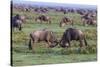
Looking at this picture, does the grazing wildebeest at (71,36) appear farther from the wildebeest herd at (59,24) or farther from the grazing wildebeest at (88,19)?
the grazing wildebeest at (88,19)

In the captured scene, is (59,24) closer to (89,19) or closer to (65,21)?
(65,21)

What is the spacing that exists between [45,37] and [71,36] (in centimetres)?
28

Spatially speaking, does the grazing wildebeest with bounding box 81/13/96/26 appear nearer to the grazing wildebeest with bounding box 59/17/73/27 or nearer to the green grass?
the green grass

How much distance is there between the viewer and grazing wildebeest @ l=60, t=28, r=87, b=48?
214cm

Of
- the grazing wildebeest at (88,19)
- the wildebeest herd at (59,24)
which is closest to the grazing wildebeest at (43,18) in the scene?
the wildebeest herd at (59,24)

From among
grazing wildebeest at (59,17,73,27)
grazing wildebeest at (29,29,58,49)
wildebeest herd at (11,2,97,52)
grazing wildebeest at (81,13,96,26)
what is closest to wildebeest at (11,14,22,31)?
wildebeest herd at (11,2,97,52)

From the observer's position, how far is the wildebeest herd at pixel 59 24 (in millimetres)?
2005

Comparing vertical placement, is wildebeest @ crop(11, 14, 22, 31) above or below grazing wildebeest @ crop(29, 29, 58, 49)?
above

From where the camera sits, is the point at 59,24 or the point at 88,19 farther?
the point at 88,19

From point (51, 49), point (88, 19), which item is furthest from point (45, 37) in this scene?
point (88, 19)

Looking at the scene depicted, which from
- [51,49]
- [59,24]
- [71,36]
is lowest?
[51,49]

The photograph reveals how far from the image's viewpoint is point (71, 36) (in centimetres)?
217

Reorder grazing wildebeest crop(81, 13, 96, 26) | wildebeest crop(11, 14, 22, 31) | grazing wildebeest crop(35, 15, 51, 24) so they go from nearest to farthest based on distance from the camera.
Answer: wildebeest crop(11, 14, 22, 31), grazing wildebeest crop(35, 15, 51, 24), grazing wildebeest crop(81, 13, 96, 26)

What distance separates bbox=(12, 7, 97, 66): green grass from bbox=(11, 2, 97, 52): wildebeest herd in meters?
0.03
